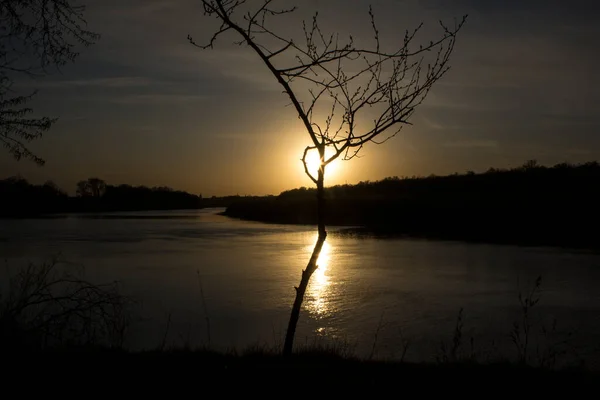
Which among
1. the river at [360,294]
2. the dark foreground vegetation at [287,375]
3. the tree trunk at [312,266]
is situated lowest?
the river at [360,294]

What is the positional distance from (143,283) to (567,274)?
8.79m

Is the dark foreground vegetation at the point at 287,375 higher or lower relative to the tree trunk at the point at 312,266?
lower

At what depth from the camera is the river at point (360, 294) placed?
6.62 m

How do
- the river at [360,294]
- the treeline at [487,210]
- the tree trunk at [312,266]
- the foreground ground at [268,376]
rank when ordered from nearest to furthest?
the foreground ground at [268,376]
the tree trunk at [312,266]
the river at [360,294]
the treeline at [487,210]

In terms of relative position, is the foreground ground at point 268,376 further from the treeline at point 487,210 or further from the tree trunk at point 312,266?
the treeline at point 487,210

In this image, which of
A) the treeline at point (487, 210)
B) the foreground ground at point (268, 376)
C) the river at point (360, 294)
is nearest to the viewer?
the foreground ground at point (268, 376)

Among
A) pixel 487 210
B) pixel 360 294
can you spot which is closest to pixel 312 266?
pixel 360 294

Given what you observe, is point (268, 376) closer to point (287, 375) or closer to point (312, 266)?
point (287, 375)

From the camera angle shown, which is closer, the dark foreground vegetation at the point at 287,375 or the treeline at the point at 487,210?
the dark foreground vegetation at the point at 287,375

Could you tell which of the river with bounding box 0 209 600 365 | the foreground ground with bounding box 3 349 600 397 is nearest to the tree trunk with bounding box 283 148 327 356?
the foreground ground with bounding box 3 349 600 397

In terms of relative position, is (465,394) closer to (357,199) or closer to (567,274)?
(567,274)

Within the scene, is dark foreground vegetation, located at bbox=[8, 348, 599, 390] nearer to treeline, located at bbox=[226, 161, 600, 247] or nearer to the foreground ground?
the foreground ground

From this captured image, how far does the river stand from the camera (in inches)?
261

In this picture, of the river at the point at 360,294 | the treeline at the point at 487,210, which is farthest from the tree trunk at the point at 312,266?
the treeline at the point at 487,210
